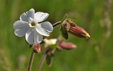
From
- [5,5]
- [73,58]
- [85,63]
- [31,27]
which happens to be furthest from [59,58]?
[31,27]

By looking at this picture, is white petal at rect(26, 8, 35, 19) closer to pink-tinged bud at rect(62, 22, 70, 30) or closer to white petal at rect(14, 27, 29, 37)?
white petal at rect(14, 27, 29, 37)

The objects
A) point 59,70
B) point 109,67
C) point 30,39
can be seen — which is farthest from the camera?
point 109,67

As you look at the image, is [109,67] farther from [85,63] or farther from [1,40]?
[1,40]

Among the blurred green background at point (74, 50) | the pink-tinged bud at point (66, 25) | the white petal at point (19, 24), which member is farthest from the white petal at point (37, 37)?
the blurred green background at point (74, 50)

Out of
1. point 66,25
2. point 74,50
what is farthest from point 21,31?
point 74,50

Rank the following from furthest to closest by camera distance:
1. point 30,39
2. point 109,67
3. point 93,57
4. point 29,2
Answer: point 29,2 < point 93,57 < point 109,67 < point 30,39

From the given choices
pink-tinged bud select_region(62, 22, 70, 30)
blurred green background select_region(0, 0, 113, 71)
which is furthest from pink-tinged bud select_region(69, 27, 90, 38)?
blurred green background select_region(0, 0, 113, 71)

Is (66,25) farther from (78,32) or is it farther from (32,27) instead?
(32,27)

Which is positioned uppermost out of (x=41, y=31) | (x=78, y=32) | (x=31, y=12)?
(x=31, y=12)

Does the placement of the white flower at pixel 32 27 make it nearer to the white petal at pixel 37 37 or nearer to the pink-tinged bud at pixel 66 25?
the white petal at pixel 37 37
